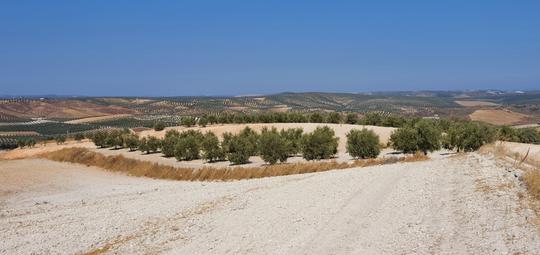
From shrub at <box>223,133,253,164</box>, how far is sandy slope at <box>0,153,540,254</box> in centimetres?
2565

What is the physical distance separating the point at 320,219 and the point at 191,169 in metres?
32.6

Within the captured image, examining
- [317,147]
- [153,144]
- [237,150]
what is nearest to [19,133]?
[153,144]

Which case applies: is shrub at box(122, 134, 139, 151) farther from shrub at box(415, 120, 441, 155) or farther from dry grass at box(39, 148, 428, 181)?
shrub at box(415, 120, 441, 155)

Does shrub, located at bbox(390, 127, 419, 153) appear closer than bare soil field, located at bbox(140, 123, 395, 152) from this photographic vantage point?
Yes

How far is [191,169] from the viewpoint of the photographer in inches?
1865

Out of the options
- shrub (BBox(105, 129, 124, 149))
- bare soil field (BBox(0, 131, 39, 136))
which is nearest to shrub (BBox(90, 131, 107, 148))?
shrub (BBox(105, 129, 124, 149))

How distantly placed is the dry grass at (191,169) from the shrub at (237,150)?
687cm

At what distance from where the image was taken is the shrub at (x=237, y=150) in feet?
178

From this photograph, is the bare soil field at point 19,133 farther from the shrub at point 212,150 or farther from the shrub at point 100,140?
the shrub at point 212,150

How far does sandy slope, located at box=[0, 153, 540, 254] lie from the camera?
12.5 meters

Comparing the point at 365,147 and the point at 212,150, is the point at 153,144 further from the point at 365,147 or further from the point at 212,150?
the point at 365,147

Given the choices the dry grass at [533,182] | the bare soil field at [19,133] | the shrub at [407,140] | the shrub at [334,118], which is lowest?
the bare soil field at [19,133]

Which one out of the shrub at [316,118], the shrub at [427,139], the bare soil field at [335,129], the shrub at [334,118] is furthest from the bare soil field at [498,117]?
the shrub at [427,139]

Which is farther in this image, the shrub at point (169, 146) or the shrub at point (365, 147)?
the shrub at point (169, 146)
